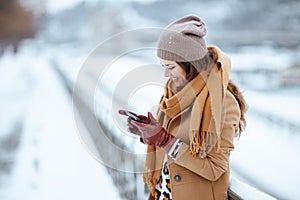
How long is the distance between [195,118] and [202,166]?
0.08 metres

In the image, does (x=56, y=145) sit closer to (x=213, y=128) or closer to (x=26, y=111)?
(x=26, y=111)

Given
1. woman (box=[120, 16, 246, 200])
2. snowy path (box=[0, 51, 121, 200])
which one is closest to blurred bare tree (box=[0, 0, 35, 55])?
snowy path (box=[0, 51, 121, 200])

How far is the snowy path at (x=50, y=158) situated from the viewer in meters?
1.87

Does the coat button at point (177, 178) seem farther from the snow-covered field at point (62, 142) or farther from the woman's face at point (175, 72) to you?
the snow-covered field at point (62, 142)

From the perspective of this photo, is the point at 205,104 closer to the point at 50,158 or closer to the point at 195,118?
the point at 195,118

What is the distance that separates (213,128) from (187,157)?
7 cm

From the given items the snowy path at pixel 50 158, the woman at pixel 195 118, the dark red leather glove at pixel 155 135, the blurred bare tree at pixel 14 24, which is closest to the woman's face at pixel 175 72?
the woman at pixel 195 118

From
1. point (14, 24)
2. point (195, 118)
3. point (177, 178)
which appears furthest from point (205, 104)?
point (14, 24)

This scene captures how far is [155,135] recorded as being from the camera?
25.5 inches

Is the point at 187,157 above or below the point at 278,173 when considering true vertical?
above

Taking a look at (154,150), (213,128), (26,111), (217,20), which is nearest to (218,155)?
(213,128)

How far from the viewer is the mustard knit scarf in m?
0.65

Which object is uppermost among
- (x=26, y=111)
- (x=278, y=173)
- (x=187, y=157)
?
(x=187, y=157)

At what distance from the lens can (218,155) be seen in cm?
66
